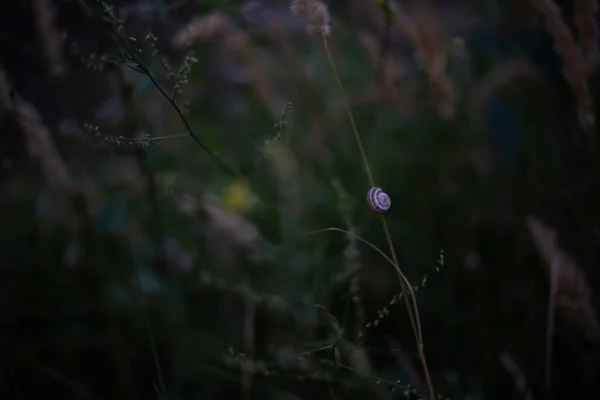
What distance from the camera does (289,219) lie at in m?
1.11

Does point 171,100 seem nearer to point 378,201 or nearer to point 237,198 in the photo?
point 378,201

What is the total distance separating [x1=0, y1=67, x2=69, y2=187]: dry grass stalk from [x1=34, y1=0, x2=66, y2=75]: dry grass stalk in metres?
0.08

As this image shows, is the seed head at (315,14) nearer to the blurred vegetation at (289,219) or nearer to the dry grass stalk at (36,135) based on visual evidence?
the blurred vegetation at (289,219)

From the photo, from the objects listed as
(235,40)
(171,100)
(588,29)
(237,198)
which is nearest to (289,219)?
(237,198)

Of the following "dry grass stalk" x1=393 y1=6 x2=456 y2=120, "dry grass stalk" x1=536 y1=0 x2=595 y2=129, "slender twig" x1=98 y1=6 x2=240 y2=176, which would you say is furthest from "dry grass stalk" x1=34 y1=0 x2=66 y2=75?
"dry grass stalk" x1=536 y1=0 x2=595 y2=129

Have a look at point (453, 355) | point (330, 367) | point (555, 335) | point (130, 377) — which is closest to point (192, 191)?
point (130, 377)

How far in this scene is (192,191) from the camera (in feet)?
3.73

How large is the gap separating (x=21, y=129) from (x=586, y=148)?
1010 mm

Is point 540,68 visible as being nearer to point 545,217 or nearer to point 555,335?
point 545,217

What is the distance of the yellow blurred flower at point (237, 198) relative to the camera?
1.19 m

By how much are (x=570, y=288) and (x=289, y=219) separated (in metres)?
0.51

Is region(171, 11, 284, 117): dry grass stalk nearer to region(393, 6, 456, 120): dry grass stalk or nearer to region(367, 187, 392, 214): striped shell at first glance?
region(393, 6, 456, 120): dry grass stalk

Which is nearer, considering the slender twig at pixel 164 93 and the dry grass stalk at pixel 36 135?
the slender twig at pixel 164 93

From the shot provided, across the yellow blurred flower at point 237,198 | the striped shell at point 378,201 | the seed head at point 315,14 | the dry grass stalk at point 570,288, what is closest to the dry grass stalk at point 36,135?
the yellow blurred flower at point 237,198
